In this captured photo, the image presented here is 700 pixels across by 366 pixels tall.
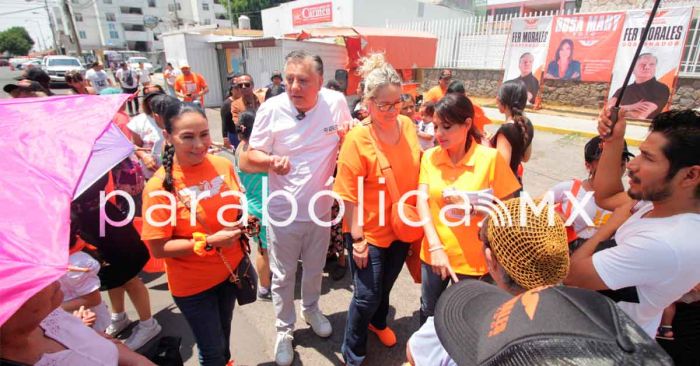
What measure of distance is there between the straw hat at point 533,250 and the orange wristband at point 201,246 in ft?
4.56

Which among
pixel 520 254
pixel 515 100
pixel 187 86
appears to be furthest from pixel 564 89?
pixel 520 254

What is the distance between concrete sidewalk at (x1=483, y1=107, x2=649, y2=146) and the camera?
324 inches

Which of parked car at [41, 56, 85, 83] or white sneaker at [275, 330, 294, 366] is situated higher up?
parked car at [41, 56, 85, 83]

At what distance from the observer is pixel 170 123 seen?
6.04 feet

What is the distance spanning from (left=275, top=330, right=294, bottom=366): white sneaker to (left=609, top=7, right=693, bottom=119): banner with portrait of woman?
9587mm

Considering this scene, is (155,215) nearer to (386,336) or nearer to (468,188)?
(468,188)

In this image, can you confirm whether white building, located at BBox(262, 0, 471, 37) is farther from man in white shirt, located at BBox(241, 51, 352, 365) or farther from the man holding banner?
man in white shirt, located at BBox(241, 51, 352, 365)

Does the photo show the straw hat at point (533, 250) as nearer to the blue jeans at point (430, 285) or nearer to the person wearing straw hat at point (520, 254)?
the person wearing straw hat at point (520, 254)

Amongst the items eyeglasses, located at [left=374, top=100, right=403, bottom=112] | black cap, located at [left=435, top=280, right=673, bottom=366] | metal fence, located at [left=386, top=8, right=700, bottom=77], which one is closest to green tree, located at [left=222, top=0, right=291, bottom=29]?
metal fence, located at [left=386, top=8, right=700, bottom=77]

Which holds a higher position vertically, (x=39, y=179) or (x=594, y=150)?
(x=39, y=179)

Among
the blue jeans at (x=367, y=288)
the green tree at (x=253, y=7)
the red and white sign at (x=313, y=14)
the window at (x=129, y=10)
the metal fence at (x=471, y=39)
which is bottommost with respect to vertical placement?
the blue jeans at (x=367, y=288)

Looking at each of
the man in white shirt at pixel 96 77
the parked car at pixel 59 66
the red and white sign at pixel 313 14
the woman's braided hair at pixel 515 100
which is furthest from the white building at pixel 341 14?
the woman's braided hair at pixel 515 100

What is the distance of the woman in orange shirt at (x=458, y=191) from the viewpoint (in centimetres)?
194

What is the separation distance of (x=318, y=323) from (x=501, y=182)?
5.89 feet
